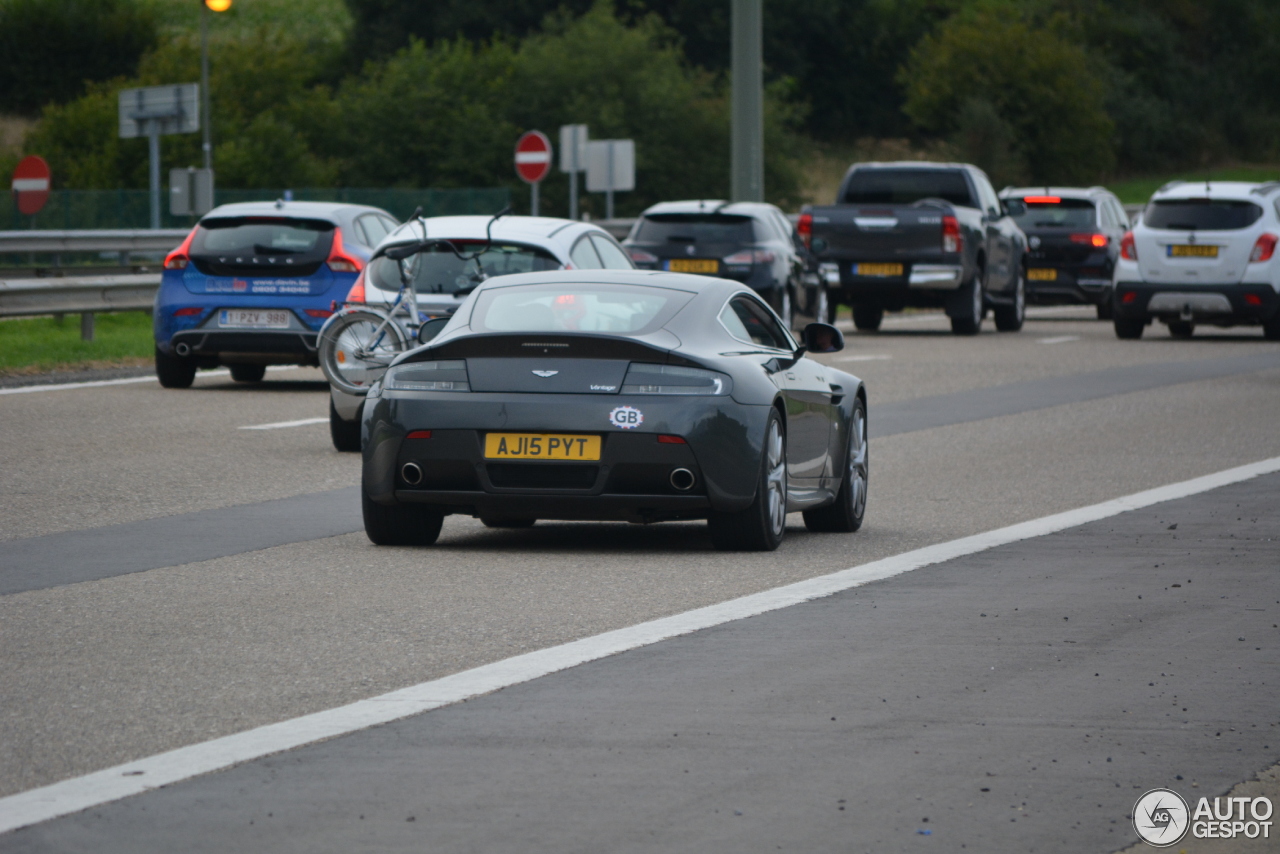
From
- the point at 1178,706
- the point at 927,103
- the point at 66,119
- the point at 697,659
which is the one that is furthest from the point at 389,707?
the point at 927,103

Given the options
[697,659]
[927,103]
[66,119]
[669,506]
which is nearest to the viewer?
[697,659]

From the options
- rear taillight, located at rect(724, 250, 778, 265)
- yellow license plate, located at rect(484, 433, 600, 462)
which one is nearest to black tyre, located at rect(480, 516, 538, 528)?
yellow license plate, located at rect(484, 433, 600, 462)

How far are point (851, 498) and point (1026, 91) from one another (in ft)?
250

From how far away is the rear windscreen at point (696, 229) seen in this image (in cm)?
2655

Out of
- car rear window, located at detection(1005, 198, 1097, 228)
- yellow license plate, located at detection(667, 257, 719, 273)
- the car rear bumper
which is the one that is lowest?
the car rear bumper

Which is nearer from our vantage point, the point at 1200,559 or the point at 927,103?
the point at 1200,559

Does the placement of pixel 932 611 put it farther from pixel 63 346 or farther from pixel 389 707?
pixel 63 346

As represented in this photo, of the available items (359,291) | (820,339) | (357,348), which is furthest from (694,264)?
(820,339)

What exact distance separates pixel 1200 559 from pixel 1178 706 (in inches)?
140

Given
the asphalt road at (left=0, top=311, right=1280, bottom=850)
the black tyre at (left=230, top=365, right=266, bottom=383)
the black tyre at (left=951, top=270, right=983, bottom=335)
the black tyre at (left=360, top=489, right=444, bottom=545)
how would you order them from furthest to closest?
the black tyre at (left=951, top=270, right=983, bottom=335), the black tyre at (left=230, top=365, right=266, bottom=383), the black tyre at (left=360, top=489, right=444, bottom=545), the asphalt road at (left=0, top=311, right=1280, bottom=850)

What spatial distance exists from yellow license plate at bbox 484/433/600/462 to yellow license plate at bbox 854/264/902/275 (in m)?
20.2

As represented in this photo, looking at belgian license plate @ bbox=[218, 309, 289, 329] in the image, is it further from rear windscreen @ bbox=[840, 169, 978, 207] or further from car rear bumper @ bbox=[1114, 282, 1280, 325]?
rear windscreen @ bbox=[840, 169, 978, 207]

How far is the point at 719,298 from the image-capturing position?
10.9 meters

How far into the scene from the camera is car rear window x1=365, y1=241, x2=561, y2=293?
15758mm
